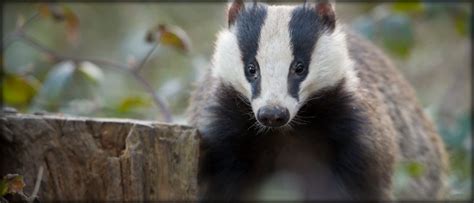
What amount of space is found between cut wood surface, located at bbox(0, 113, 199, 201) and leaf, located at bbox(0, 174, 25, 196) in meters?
0.41

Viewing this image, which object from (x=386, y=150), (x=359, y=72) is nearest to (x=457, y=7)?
(x=359, y=72)

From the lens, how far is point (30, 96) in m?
4.87

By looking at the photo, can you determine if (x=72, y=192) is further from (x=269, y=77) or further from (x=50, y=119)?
(x=269, y=77)

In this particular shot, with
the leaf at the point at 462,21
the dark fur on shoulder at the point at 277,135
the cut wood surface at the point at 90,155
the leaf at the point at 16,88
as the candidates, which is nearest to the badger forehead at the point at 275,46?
the dark fur on shoulder at the point at 277,135

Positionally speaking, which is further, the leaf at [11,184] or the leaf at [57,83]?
the leaf at [57,83]

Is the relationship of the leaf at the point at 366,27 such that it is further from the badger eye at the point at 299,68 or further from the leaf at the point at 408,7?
the badger eye at the point at 299,68

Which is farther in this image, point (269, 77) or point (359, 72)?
point (359, 72)

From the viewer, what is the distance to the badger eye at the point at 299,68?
341 centimetres

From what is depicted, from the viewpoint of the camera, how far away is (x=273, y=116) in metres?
3.19

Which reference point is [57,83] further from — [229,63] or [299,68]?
[299,68]

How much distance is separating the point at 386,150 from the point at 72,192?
1.40 meters

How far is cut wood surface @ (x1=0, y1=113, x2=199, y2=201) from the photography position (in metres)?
3.27

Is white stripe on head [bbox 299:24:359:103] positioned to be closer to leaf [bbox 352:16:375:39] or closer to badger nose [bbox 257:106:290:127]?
badger nose [bbox 257:106:290:127]

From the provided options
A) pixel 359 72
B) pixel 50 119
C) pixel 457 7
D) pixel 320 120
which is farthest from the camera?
pixel 457 7
